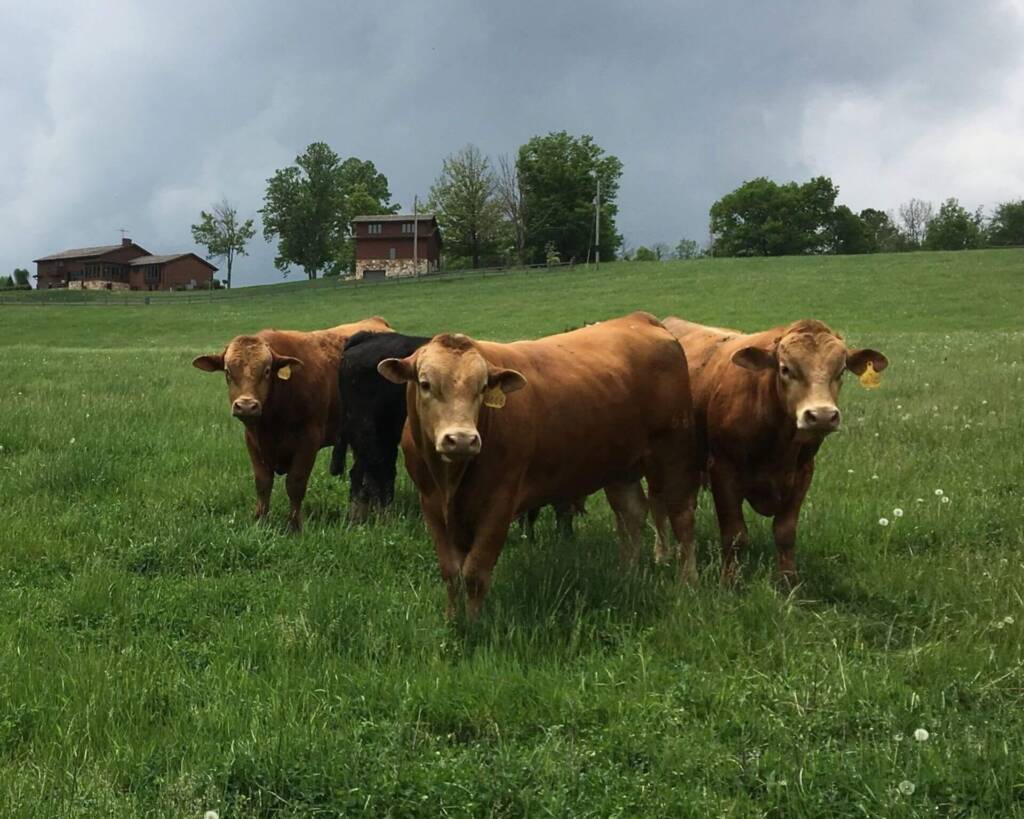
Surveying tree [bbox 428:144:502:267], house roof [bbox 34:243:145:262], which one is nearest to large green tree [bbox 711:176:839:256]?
tree [bbox 428:144:502:267]

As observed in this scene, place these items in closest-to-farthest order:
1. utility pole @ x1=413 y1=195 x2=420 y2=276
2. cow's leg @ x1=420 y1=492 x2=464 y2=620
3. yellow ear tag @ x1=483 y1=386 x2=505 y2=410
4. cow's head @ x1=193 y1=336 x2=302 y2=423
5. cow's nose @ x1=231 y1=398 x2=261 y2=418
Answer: yellow ear tag @ x1=483 y1=386 x2=505 y2=410
cow's leg @ x1=420 y1=492 x2=464 y2=620
cow's nose @ x1=231 y1=398 x2=261 y2=418
cow's head @ x1=193 y1=336 x2=302 y2=423
utility pole @ x1=413 y1=195 x2=420 y2=276

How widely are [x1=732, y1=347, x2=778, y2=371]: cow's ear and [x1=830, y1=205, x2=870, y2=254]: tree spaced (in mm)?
107863

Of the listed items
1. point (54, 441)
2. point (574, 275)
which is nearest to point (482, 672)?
point (54, 441)

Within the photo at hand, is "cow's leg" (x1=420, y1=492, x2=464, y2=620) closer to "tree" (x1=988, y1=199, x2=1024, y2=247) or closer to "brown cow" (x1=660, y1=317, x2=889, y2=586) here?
"brown cow" (x1=660, y1=317, x2=889, y2=586)

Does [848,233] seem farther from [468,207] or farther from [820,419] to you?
[820,419]

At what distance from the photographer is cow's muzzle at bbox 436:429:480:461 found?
455cm

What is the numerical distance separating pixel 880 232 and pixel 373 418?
12429 centimetres

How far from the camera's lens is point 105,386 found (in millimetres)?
15234

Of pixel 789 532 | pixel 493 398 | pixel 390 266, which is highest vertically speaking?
pixel 390 266

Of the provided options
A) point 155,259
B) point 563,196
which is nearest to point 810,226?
point 563,196

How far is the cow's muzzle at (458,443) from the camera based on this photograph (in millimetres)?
4547

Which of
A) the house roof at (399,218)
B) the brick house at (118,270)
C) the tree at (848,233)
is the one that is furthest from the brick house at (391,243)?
the tree at (848,233)

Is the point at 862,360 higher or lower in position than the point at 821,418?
higher

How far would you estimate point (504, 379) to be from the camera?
5.05m
